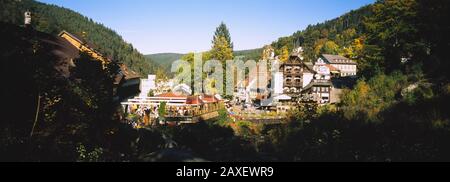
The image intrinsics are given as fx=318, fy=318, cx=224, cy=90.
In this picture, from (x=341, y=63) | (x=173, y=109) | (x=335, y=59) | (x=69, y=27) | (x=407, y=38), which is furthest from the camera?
(x=69, y=27)

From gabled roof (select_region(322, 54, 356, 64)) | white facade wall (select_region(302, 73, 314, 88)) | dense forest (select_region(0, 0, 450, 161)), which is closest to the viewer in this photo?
dense forest (select_region(0, 0, 450, 161))

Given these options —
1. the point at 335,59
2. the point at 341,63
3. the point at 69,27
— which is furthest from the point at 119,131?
the point at 69,27

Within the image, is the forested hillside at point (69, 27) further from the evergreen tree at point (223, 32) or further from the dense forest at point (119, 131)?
the dense forest at point (119, 131)

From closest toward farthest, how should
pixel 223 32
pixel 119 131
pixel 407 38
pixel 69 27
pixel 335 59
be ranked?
pixel 119 131 < pixel 407 38 < pixel 223 32 < pixel 335 59 < pixel 69 27

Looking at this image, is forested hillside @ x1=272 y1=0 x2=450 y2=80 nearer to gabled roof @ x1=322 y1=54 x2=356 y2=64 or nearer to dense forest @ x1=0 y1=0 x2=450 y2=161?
dense forest @ x1=0 y1=0 x2=450 y2=161

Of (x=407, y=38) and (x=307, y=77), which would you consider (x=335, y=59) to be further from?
(x=407, y=38)

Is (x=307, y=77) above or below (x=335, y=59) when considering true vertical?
below

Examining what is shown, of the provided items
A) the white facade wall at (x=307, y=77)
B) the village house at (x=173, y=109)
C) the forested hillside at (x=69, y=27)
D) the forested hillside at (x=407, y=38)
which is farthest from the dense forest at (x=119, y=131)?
the forested hillside at (x=69, y=27)

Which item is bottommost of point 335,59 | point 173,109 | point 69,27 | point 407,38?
point 173,109

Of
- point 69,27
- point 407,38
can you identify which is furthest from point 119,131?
point 69,27

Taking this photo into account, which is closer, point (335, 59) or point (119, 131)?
point (119, 131)

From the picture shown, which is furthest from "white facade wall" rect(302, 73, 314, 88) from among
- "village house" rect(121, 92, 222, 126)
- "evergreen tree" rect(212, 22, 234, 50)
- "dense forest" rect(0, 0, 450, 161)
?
"dense forest" rect(0, 0, 450, 161)
